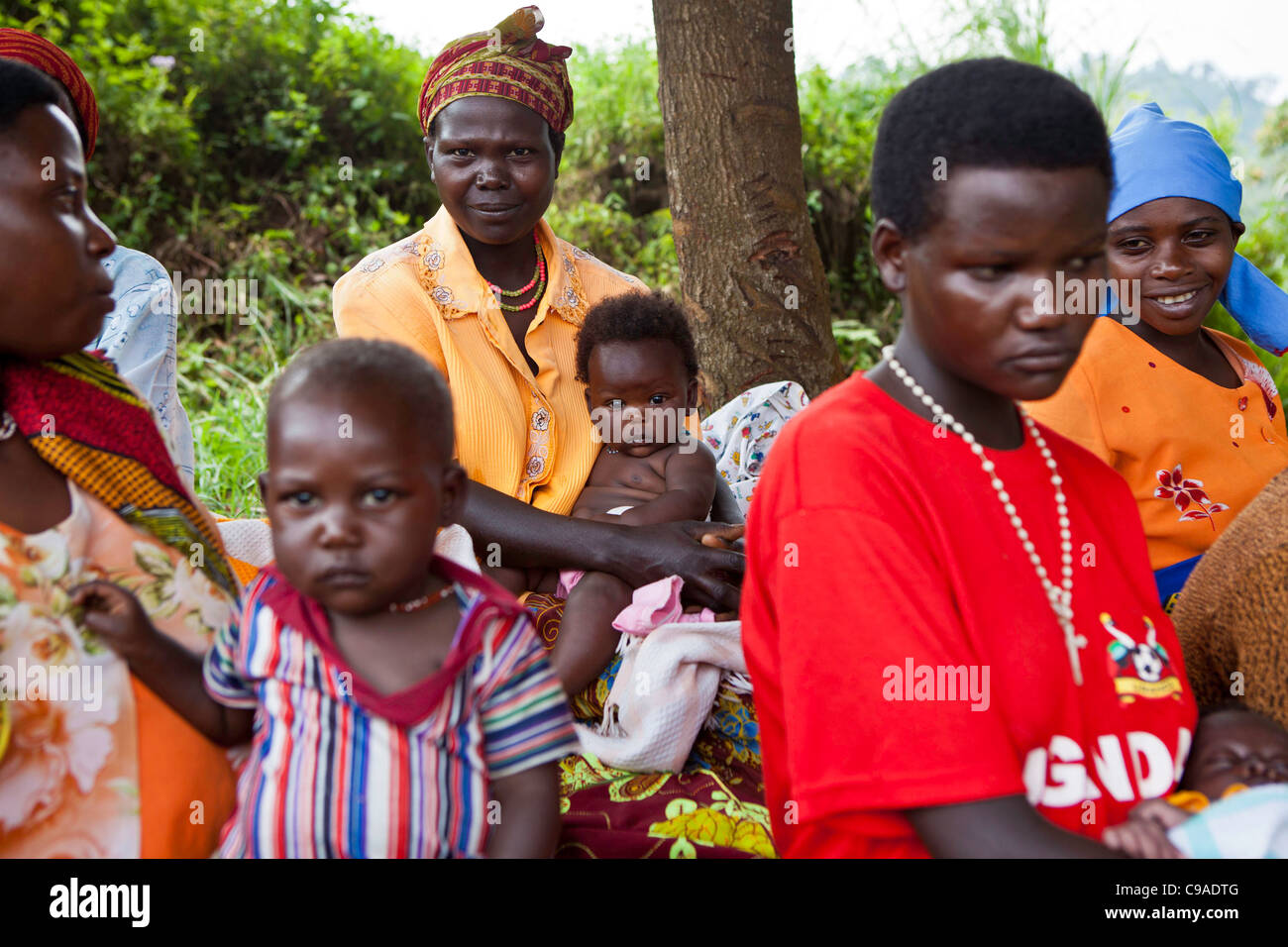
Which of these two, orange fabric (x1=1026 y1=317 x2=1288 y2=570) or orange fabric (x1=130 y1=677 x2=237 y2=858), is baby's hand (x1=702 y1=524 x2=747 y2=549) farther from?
orange fabric (x1=130 y1=677 x2=237 y2=858)

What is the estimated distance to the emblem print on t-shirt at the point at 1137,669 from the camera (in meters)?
1.73

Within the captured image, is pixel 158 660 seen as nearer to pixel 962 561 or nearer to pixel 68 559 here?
pixel 68 559

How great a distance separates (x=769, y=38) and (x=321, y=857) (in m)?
3.43

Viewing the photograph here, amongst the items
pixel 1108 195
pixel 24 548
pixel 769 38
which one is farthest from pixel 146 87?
pixel 1108 195

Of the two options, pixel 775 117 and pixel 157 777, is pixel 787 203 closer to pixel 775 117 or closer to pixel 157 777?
pixel 775 117

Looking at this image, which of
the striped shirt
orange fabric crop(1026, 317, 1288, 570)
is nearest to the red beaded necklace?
orange fabric crop(1026, 317, 1288, 570)

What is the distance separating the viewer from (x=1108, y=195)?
1694mm

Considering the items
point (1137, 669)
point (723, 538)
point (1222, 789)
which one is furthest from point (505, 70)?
point (1222, 789)

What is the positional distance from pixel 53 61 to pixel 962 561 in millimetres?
2912

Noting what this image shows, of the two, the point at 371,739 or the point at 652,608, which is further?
the point at 652,608

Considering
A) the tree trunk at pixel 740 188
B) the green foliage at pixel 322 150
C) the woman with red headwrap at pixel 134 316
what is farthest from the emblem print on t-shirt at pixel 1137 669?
the green foliage at pixel 322 150

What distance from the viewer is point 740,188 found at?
13.6ft

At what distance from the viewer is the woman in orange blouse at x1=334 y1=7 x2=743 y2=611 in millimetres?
2949

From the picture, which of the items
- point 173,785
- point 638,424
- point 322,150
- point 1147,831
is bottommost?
point 1147,831
